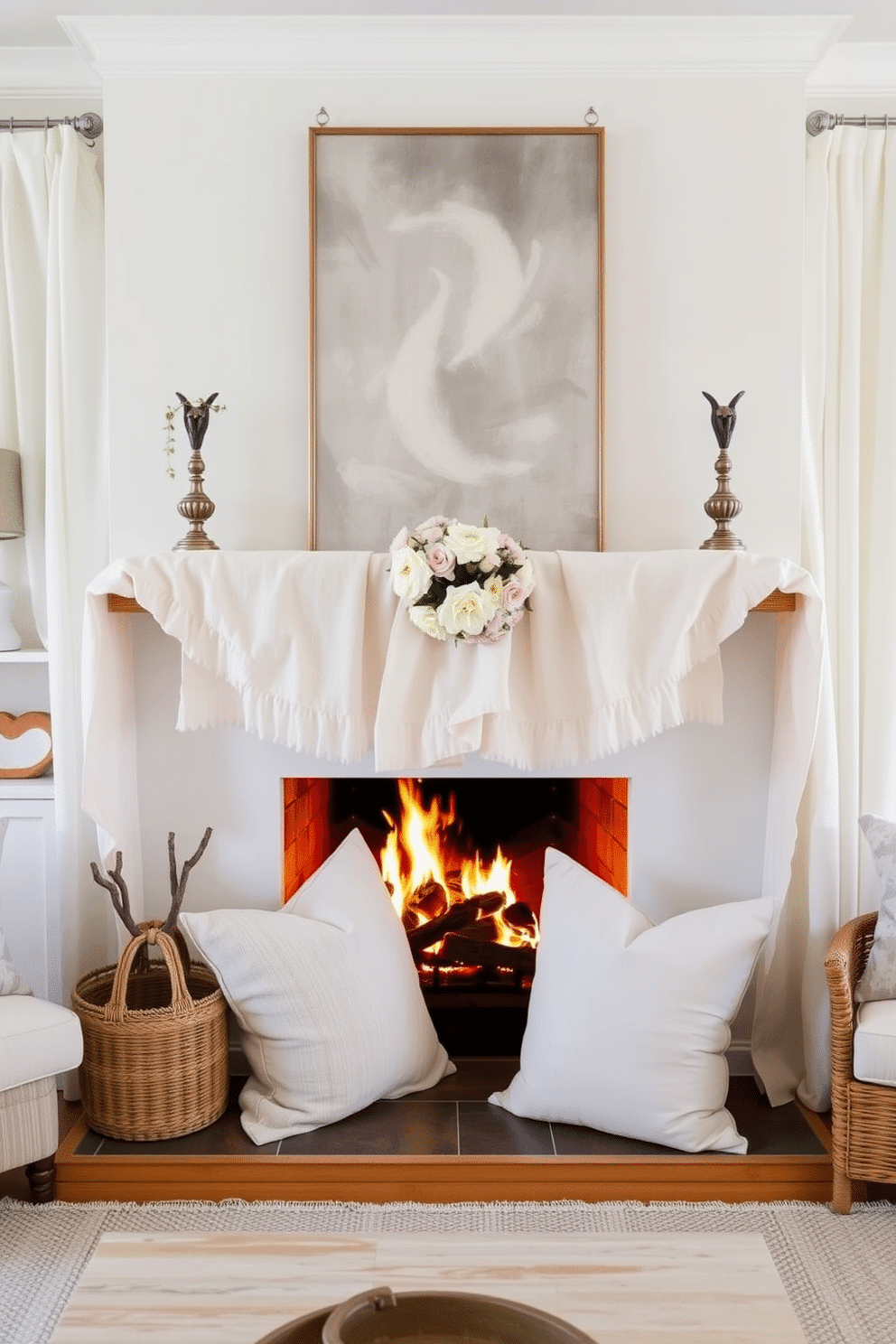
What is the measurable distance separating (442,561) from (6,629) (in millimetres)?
1261

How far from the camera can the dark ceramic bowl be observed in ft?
4.03

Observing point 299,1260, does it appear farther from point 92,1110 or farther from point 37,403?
point 37,403

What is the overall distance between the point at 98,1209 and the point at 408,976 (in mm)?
850

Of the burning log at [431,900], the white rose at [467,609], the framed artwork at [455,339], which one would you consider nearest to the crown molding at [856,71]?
the framed artwork at [455,339]

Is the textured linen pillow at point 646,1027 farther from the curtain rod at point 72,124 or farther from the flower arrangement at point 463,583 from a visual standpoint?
the curtain rod at point 72,124

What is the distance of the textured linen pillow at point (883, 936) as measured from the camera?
2.34 m

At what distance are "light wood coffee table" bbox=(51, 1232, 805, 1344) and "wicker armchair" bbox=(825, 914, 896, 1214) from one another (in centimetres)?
84

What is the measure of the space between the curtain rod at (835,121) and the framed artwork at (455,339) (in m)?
0.59

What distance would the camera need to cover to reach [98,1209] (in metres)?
2.31

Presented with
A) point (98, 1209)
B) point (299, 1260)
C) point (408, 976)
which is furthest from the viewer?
point (408, 976)

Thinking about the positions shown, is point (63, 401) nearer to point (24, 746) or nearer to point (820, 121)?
point (24, 746)

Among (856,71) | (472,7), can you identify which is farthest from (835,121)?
(472,7)

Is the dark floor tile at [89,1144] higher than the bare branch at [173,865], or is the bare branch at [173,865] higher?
the bare branch at [173,865]

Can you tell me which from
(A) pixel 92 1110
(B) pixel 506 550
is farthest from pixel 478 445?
(A) pixel 92 1110
